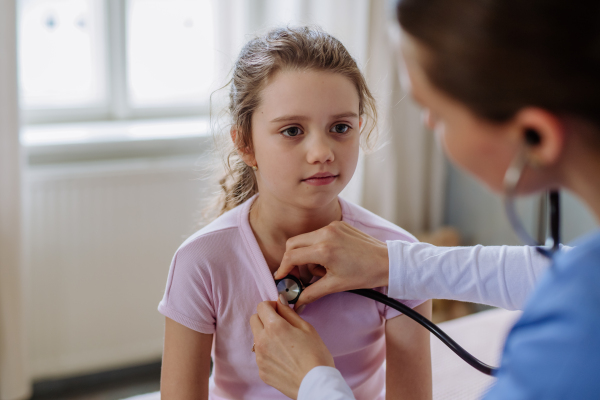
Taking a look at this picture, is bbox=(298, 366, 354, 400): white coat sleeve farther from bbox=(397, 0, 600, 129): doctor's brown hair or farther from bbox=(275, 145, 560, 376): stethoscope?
bbox=(397, 0, 600, 129): doctor's brown hair

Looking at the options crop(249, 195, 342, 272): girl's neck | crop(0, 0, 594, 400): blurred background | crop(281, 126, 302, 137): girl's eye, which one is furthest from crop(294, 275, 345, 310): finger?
crop(0, 0, 594, 400): blurred background

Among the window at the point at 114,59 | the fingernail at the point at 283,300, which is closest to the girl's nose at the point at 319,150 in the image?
the fingernail at the point at 283,300

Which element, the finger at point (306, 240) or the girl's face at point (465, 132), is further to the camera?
the finger at point (306, 240)

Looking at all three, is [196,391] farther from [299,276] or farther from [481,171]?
[481,171]

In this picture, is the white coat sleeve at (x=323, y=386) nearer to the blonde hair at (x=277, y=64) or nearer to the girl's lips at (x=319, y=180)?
the girl's lips at (x=319, y=180)

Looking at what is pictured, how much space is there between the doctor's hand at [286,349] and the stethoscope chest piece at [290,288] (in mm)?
45

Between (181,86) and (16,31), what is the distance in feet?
2.97

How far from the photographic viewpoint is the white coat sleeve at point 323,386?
2.63ft

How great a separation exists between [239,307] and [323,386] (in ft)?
1.06

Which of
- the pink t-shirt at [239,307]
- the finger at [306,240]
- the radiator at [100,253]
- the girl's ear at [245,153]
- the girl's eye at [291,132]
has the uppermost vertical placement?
the girl's eye at [291,132]

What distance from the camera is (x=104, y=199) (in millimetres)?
2357

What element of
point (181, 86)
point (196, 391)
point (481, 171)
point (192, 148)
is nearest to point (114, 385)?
point (192, 148)

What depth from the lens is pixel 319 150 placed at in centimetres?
101

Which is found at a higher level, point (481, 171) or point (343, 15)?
point (343, 15)
